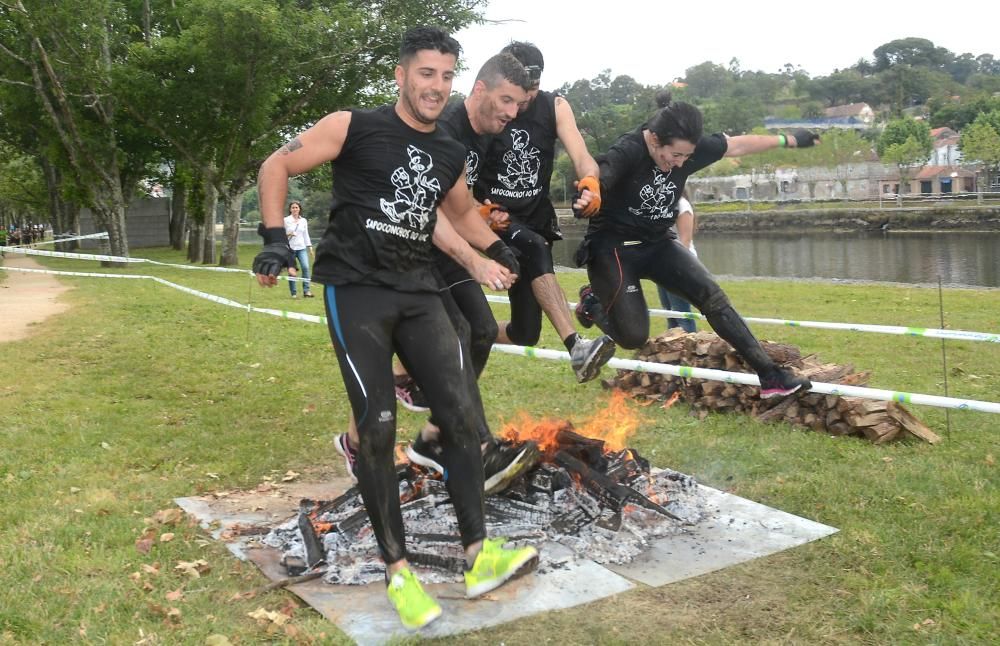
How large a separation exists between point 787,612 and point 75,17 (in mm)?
26579

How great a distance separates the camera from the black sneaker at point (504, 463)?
18.1 ft

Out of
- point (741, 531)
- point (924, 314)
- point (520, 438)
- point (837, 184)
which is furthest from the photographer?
point (837, 184)

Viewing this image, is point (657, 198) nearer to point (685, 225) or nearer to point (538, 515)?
point (538, 515)

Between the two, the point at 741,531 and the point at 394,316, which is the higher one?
the point at 394,316

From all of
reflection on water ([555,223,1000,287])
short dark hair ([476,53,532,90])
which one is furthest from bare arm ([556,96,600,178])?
reflection on water ([555,223,1000,287])

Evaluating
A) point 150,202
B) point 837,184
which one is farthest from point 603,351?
point 837,184

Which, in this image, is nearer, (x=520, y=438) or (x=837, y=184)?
(x=520, y=438)

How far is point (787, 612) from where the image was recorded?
4.39 meters

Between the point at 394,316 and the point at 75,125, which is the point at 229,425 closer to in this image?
the point at 394,316

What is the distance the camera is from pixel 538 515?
560cm

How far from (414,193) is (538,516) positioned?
2.18 metres

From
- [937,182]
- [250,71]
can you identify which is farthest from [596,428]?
[937,182]

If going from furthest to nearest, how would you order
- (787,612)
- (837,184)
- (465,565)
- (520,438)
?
(837,184) < (520,438) < (465,565) < (787,612)

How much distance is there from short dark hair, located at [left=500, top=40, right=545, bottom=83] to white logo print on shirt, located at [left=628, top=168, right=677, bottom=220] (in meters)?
1.23
